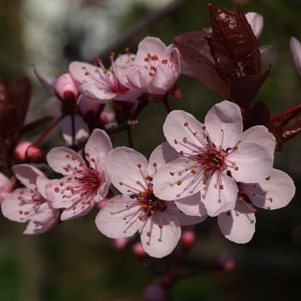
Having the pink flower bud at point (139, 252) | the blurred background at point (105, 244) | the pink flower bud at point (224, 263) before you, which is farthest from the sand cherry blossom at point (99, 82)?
the blurred background at point (105, 244)

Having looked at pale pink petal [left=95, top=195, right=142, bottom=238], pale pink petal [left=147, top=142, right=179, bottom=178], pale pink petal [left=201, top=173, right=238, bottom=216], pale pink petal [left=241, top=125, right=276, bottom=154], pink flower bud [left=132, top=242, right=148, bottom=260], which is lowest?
pink flower bud [left=132, top=242, right=148, bottom=260]

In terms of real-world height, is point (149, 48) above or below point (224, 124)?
above

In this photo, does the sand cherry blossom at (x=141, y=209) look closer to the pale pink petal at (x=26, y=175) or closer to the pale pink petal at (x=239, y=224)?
the pale pink petal at (x=239, y=224)

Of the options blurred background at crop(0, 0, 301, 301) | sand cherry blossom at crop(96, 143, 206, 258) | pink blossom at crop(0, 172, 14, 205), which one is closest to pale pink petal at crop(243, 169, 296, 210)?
sand cherry blossom at crop(96, 143, 206, 258)

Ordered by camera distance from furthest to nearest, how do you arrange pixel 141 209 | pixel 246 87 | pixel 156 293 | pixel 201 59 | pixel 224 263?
pixel 224 263, pixel 156 293, pixel 141 209, pixel 201 59, pixel 246 87

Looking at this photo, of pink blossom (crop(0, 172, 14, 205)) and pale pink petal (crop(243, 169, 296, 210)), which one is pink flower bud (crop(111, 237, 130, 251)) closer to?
pink blossom (crop(0, 172, 14, 205))

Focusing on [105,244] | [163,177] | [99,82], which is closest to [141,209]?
[163,177]

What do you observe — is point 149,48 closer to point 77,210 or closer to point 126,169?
point 126,169
